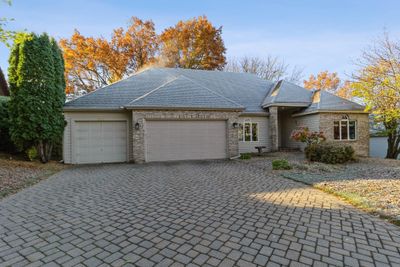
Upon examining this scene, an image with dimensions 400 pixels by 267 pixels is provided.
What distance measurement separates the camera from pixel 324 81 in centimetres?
3131

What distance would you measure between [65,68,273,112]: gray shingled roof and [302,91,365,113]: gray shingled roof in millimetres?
3311

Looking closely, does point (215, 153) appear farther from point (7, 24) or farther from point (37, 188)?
point (7, 24)

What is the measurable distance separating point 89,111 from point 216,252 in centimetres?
1055

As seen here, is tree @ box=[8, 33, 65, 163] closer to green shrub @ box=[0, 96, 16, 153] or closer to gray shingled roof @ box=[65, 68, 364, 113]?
gray shingled roof @ box=[65, 68, 364, 113]

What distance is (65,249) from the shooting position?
281cm

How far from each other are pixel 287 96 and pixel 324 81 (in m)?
21.2

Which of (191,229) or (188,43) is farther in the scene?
(188,43)

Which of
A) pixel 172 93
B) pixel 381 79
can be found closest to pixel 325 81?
pixel 381 79

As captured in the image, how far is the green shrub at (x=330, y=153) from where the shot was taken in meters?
9.63

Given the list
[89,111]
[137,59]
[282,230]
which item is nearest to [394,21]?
[282,230]

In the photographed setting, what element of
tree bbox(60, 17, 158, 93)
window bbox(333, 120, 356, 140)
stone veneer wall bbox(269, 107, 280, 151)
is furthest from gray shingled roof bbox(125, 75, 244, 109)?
tree bbox(60, 17, 158, 93)

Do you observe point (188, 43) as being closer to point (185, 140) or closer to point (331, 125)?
point (185, 140)

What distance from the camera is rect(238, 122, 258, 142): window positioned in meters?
14.4

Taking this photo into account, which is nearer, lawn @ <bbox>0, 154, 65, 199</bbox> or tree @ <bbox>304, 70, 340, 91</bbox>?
lawn @ <bbox>0, 154, 65, 199</bbox>
